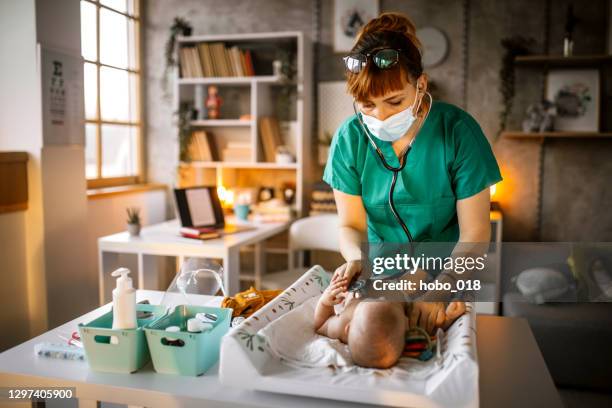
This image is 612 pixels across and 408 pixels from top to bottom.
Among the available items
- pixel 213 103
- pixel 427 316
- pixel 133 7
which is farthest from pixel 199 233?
pixel 133 7

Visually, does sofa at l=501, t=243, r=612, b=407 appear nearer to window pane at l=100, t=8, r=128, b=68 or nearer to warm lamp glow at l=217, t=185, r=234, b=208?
warm lamp glow at l=217, t=185, r=234, b=208

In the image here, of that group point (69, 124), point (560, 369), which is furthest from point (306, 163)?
point (560, 369)

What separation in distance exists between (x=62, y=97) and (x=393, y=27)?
2.21 meters

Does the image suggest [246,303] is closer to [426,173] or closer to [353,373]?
[353,373]

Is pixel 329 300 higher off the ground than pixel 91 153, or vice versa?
pixel 91 153

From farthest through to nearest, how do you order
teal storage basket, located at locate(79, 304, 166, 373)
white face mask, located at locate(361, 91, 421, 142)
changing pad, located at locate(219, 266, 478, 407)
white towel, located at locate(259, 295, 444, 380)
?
white face mask, located at locate(361, 91, 421, 142)
teal storage basket, located at locate(79, 304, 166, 373)
white towel, located at locate(259, 295, 444, 380)
changing pad, located at locate(219, 266, 478, 407)

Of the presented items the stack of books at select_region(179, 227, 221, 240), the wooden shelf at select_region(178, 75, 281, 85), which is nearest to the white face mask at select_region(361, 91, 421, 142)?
the stack of books at select_region(179, 227, 221, 240)

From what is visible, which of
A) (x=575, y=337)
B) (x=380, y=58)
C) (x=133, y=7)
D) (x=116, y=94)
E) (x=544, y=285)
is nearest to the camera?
(x=380, y=58)

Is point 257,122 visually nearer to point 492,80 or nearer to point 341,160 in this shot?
point 492,80

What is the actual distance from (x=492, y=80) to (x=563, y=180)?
888 millimetres

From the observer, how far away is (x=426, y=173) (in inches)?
60.3

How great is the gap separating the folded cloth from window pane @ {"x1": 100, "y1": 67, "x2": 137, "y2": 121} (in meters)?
3.30

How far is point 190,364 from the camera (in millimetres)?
1194

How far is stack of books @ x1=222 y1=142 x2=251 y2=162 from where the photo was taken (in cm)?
414
